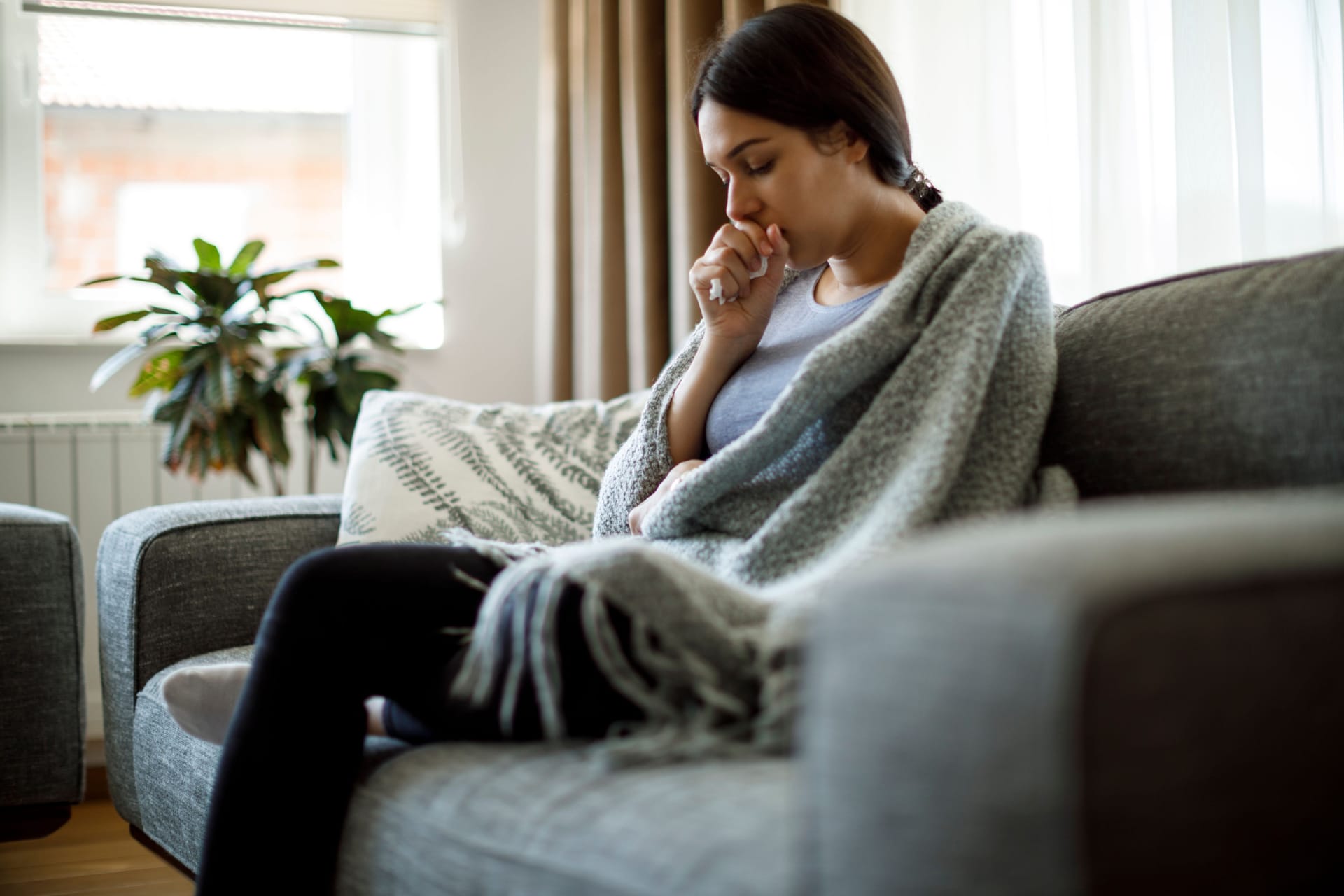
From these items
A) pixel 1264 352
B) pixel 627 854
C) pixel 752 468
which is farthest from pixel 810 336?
pixel 627 854

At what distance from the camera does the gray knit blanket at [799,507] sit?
746mm

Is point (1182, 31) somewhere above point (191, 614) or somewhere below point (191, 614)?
above

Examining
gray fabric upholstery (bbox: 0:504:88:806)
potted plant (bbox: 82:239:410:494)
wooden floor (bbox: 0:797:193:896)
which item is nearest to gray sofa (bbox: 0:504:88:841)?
gray fabric upholstery (bbox: 0:504:88:806)

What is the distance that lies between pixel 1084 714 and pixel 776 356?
0.82 metres

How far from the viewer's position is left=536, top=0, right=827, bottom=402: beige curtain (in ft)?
7.11

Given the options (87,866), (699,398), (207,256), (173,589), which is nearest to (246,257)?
(207,256)

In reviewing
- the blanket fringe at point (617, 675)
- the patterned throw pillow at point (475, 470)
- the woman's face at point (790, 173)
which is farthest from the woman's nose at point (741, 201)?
the blanket fringe at point (617, 675)

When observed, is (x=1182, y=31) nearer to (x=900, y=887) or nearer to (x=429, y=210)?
(x=900, y=887)

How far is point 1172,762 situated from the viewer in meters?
0.50

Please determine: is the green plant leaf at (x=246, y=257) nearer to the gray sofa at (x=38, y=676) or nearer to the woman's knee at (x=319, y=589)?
the gray sofa at (x=38, y=676)

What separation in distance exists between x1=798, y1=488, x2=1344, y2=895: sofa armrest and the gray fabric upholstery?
134cm

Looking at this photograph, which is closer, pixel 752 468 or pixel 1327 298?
pixel 1327 298

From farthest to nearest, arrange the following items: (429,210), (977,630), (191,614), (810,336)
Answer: (429,210) < (191,614) < (810,336) < (977,630)

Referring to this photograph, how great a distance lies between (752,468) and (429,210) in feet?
6.55
